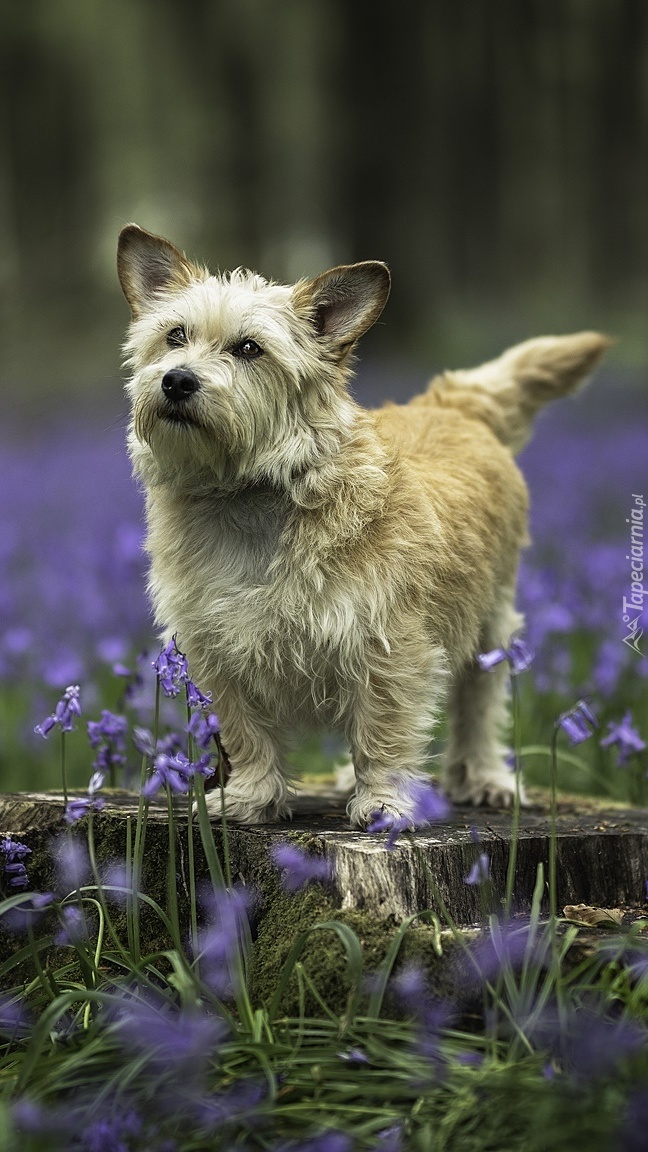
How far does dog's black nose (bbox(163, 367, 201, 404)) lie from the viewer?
3.09 meters

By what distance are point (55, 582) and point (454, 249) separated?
674 inches

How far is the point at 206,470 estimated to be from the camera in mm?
3309

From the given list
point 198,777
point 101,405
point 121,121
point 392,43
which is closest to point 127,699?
point 198,777

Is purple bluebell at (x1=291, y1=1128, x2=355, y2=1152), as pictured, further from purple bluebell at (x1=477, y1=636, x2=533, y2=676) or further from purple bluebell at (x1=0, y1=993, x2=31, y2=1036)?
purple bluebell at (x1=477, y1=636, x2=533, y2=676)

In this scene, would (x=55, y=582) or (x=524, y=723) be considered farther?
(x=55, y=582)

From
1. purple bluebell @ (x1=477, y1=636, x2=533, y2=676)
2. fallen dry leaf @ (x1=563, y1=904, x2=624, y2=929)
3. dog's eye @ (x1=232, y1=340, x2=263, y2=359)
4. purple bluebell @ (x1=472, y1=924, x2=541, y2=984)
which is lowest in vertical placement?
purple bluebell @ (x1=472, y1=924, x2=541, y2=984)

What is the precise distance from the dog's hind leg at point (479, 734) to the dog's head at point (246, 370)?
1.29m

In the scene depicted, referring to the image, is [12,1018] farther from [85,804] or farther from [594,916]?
[594,916]

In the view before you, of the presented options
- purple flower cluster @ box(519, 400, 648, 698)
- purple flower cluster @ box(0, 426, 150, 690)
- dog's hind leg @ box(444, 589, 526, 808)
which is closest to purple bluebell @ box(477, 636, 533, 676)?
dog's hind leg @ box(444, 589, 526, 808)

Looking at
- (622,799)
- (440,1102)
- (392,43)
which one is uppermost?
(392,43)

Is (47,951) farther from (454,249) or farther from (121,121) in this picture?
(121,121)

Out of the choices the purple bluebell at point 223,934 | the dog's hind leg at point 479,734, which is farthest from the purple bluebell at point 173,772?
the dog's hind leg at point 479,734

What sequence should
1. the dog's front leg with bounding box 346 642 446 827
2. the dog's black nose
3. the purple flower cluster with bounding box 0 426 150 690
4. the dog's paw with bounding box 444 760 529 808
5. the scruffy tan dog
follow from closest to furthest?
1. the dog's black nose
2. the scruffy tan dog
3. the dog's front leg with bounding box 346 642 446 827
4. the dog's paw with bounding box 444 760 529 808
5. the purple flower cluster with bounding box 0 426 150 690

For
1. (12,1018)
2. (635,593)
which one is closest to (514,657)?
(12,1018)
